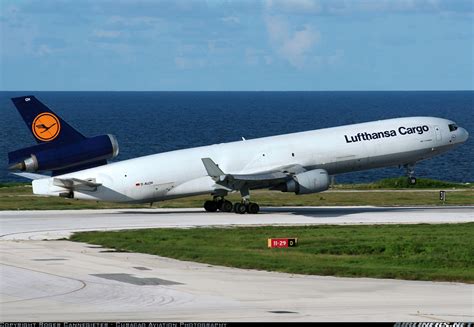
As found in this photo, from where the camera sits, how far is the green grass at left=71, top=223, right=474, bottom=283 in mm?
42406

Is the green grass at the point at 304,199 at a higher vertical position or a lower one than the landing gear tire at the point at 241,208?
higher

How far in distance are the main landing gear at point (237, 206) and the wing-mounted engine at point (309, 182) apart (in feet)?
8.83

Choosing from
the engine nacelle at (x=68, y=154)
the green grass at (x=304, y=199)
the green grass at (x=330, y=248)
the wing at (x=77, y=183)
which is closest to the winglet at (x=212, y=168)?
the engine nacelle at (x=68, y=154)

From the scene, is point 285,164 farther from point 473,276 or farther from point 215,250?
point 473,276

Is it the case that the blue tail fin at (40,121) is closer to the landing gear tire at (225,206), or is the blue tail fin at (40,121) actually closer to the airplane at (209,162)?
the airplane at (209,162)

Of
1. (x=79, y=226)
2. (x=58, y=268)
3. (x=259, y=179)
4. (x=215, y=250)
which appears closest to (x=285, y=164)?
(x=259, y=179)

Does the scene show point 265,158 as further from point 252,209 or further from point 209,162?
point 209,162

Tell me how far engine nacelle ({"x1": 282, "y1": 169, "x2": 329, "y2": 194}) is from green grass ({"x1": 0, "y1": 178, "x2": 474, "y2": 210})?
872 centimetres

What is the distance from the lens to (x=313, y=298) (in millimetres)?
34781

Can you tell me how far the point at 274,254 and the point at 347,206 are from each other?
27.4 metres

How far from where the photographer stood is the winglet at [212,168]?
65750 mm

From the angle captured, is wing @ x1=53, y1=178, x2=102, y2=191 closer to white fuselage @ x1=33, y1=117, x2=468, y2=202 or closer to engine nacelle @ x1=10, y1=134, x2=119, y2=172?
white fuselage @ x1=33, y1=117, x2=468, y2=202

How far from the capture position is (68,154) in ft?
218

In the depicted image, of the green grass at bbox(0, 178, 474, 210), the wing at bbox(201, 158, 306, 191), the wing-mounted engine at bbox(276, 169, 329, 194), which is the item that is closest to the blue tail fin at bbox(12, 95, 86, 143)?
the green grass at bbox(0, 178, 474, 210)
